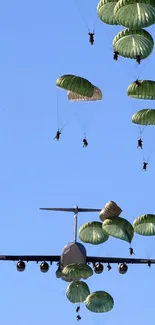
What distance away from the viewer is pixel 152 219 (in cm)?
11025

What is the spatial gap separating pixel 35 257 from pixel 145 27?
2093 inches

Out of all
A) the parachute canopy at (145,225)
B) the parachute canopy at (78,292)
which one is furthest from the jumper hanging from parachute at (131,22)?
the parachute canopy at (78,292)

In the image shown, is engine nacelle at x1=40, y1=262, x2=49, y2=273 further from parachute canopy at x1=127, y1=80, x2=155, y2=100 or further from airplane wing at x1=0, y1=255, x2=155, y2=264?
parachute canopy at x1=127, y1=80, x2=155, y2=100

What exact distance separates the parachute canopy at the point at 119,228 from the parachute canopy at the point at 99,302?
716 cm

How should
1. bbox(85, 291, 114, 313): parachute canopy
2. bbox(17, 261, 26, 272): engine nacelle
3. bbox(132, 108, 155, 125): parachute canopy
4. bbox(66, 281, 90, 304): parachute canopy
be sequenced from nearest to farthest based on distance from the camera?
bbox(132, 108, 155, 125): parachute canopy, bbox(85, 291, 114, 313): parachute canopy, bbox(66, 281, 90, 304): parachute canopy, bbox(17, 261, 26, 272): engine nacelle

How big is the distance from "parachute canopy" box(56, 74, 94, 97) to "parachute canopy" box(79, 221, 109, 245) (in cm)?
1502

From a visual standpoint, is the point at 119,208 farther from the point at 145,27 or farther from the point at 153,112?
the point at 145,27

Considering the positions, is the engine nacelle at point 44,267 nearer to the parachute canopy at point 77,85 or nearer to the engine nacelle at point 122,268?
the engine nacelle at point 122,268

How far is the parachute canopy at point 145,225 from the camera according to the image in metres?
110

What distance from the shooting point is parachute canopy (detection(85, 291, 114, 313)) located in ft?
371

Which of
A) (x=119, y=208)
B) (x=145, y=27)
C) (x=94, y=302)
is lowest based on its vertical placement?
(x=94, y=302)

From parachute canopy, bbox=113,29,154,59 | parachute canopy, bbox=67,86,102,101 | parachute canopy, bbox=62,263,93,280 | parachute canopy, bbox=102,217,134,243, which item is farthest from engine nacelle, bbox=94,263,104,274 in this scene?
parachute canopy, bbox=113,29,154,59

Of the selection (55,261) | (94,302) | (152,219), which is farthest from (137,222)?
(55,261)

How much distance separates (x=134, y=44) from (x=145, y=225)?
66.2ft
